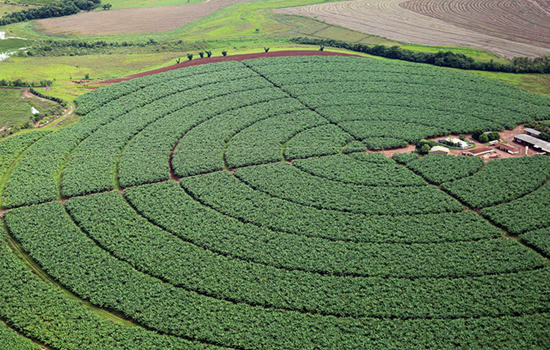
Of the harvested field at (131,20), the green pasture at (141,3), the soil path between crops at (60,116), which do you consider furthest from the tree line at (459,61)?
the green pasture at (141,3)

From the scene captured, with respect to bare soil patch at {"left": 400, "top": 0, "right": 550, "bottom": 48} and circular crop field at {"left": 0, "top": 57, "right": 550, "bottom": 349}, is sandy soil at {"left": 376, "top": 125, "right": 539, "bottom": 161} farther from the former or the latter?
bare soil patch at {"left": 400, "top": 0, "right": 550, "bottom": 48}

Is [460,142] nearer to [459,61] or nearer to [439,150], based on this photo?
[439,150]

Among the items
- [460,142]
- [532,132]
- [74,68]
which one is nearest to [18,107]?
[74,68]

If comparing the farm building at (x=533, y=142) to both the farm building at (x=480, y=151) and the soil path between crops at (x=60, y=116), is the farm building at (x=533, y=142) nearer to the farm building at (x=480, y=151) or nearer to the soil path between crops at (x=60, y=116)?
the farm building at (x=480, y=151)

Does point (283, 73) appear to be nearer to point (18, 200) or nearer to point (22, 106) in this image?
point (22, 106)

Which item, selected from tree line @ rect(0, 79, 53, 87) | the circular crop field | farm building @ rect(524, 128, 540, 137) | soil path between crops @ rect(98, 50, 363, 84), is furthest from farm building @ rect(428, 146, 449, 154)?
tree line @ rect(0, 79, 53, 87)

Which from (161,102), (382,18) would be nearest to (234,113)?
(161,102)
